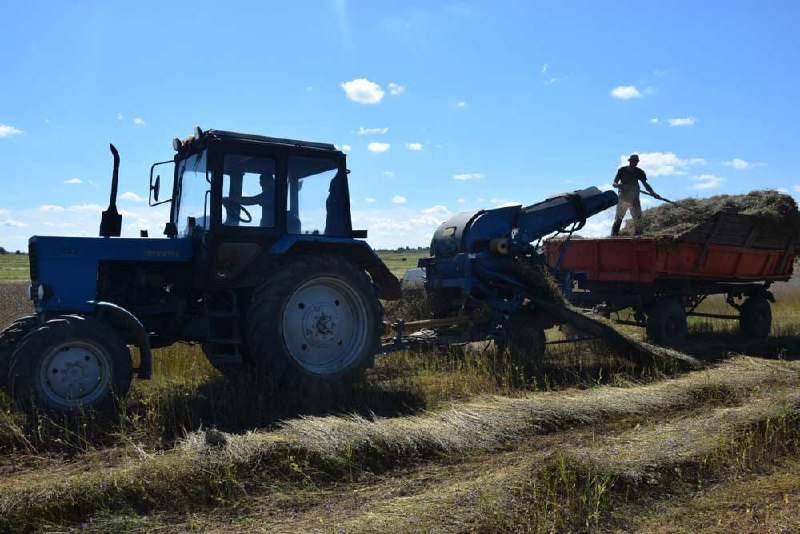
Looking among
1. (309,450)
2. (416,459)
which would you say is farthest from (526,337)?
(309,450)

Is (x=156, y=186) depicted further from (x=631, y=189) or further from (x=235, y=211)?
(x=631, y=189)

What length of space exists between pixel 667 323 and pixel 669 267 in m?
0.84

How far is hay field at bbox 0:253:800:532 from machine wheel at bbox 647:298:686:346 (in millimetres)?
3193

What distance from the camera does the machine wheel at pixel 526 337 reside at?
8.23 m

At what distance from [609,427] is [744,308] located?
749 cm

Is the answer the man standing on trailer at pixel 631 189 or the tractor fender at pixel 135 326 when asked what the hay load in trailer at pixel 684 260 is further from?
the tractor fender at pixel 135 326

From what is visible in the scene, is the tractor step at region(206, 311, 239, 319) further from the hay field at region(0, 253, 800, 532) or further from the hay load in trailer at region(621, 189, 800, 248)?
the hay load in trailer at region(621, 189, 800, 248)

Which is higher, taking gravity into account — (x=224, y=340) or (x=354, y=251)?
(x=354, y=251)

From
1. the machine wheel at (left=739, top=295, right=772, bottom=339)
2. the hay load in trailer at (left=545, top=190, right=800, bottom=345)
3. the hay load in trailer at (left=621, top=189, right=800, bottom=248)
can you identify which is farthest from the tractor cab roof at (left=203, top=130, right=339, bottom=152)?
the machine wheel at (left=739, top=295, right=772, bottom=339)

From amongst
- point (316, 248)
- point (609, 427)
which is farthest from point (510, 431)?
point (316, 248)

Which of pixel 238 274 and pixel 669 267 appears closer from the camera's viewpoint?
pixel 238 274

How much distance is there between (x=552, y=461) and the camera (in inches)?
159

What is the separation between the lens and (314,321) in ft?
20.9

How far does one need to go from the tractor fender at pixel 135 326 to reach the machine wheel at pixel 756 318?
9.79 m
